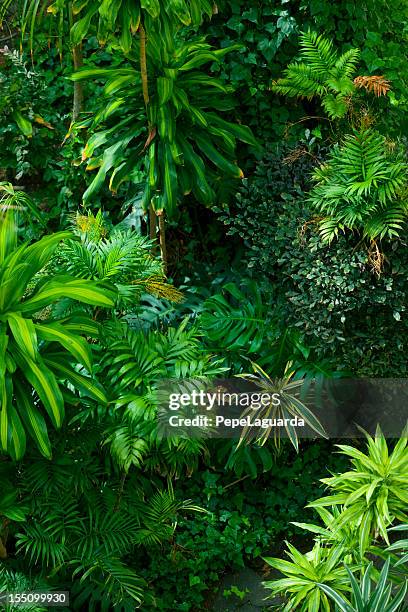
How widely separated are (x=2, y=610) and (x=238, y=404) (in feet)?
4.75

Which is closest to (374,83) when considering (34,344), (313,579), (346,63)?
(346,63)

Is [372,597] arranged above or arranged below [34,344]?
below

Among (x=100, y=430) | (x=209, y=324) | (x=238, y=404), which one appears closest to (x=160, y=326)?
(x=209, y=324)

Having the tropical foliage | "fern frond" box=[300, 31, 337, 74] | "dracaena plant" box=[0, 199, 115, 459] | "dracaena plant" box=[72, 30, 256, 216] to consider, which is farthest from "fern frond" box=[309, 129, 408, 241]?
"dracaena plant" box=[0, 199, 115, 459]

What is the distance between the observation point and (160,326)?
4.54 m

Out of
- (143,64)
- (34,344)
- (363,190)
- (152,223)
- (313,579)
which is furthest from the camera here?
(152,223)

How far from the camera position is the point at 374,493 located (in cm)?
329

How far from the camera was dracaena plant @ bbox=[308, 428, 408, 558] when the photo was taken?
127 inches

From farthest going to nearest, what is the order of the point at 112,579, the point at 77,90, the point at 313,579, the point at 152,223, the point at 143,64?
1. the point at 77,90
2. the point at 152,223
3. the point at 143,64
4. the point at 112,579
5. the point at 313,579

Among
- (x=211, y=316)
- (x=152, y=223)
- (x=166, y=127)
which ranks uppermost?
(x=166, y=127)

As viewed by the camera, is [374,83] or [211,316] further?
[211,316]

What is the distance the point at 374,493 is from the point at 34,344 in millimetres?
1359

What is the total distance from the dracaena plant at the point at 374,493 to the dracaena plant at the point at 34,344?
3.25 feet

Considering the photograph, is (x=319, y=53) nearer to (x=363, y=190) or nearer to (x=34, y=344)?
(x=363, y=190)
